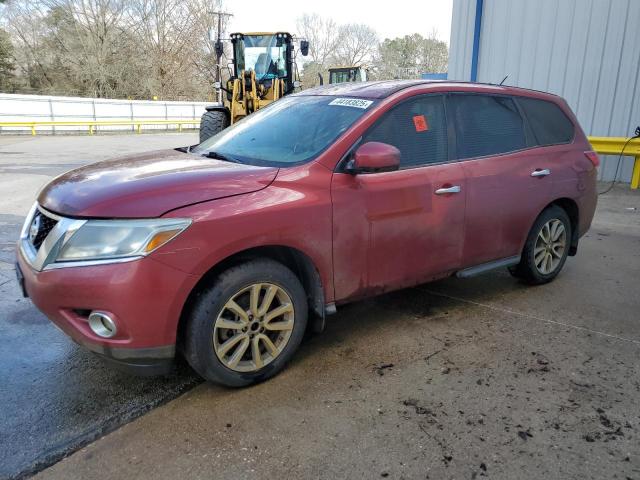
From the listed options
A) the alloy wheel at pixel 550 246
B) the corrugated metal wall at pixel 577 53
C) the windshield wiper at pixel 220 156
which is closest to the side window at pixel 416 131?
the windshield wiper at pixel 220 156

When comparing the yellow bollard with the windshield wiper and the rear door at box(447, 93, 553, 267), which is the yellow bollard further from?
the windshield wiper

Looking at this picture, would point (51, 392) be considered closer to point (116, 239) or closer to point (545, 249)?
point (116, 239)

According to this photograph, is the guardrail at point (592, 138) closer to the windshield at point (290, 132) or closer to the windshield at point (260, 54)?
the windshield at point (290, 132)

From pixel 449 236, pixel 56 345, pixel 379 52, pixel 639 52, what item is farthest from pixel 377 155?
pixel 379 52

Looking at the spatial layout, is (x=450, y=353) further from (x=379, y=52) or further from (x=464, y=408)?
(x=379, y=52)

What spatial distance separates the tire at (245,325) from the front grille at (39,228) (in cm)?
89

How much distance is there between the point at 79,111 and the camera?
1158 inches

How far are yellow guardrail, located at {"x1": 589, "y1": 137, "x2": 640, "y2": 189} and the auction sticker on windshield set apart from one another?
774cm

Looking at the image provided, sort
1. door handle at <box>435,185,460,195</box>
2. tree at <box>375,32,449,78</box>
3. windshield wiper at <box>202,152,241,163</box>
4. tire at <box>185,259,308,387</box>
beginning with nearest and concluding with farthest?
1. tire at <box>185,259,308,387</box>
2. windshield wiper at <box>202,152,241,163</box>
3. door handle at <box>435,185,460,195</box>
4. tree at <box>375,32,449,78</box>

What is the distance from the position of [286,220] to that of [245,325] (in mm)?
621

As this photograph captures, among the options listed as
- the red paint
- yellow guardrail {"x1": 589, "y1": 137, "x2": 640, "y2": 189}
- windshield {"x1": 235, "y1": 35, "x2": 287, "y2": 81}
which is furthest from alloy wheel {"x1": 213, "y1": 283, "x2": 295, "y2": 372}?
windshield {"x1": 235, "y1": 35, "x2": 287, "y2": 81}

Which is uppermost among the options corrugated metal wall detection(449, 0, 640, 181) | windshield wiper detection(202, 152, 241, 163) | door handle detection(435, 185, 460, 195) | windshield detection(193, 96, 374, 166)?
corrugated metal wall detection(449, 0, 640, 181)

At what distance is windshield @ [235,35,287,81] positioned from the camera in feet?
52.6

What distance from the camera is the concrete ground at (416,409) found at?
2.38 meters
